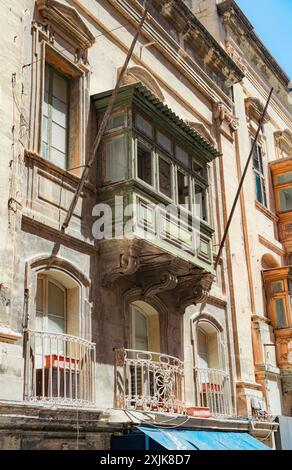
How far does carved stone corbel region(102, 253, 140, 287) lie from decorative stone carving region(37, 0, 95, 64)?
12.8 ft

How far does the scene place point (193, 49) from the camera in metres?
17.2

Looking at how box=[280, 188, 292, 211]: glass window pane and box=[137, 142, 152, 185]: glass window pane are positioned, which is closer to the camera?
box=[137, 142, 152, 185]: glass window pane

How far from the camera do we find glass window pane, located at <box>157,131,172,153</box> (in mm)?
12914

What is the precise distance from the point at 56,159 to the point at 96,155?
0.87 metres

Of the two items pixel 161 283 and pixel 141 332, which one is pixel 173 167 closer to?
pixel 161 283

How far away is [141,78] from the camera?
14609 millimetres

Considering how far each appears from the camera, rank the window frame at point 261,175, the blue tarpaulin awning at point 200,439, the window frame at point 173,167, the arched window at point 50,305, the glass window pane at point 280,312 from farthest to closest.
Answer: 1. the window frame at point 261,175
2. the glass window pane at point 280,312
3. the window frame at point 173,167
4. the arched window at point 50,305
5. the blue tarpaulin awning at point 200,439

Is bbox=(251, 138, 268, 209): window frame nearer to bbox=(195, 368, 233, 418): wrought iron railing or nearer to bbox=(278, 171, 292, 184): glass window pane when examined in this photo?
bbox=(278, 171, 292, 184): glass window pane

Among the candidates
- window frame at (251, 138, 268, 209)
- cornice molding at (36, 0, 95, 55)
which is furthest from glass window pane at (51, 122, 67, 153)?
window frame at (251, 138, 268, 209)

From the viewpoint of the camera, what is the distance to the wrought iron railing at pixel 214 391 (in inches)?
533

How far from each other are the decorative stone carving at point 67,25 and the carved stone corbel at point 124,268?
12.8ft

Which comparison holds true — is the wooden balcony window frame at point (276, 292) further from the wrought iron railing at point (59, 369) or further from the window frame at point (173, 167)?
the wrought iron railing at point (59, 369)

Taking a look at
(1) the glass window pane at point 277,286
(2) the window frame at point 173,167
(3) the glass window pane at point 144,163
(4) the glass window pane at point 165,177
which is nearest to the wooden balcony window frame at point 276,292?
(1) the glass window pane at point 277,286

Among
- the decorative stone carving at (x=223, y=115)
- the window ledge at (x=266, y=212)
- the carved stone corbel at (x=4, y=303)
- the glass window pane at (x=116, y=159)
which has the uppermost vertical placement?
the decorative stone carving at (x=223, y=115)
